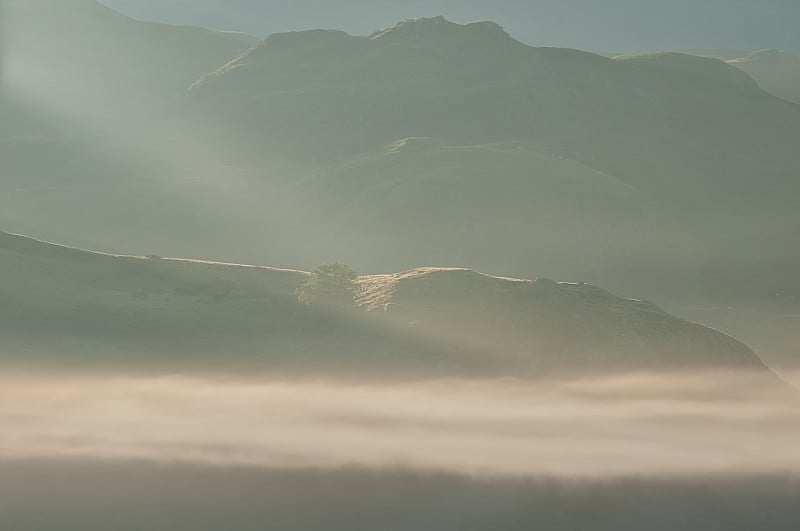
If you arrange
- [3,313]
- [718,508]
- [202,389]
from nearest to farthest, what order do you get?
1. [718,508]
2. [202,389]
3. [3,313]

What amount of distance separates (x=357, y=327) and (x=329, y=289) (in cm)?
911

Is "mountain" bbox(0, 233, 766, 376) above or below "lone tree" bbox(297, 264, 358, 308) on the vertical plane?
below

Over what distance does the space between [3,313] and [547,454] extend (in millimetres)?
57817

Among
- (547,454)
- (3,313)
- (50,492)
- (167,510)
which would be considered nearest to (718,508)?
(547,454)

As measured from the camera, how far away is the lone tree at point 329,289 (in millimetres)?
106312

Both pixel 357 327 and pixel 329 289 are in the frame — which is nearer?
pixel 357 327

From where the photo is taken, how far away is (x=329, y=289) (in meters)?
107

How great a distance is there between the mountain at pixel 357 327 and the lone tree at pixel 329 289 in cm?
112

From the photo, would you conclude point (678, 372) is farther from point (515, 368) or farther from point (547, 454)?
point (547, 454)

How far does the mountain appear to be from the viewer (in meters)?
91.4

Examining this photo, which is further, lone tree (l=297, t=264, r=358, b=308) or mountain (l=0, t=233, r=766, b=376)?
lone tree (l=297, t=264, r=358, b=308)

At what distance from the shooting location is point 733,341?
328ft

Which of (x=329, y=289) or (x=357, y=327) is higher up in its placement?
(x=329, y=289)

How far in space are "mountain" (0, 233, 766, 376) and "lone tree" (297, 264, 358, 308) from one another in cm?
112
